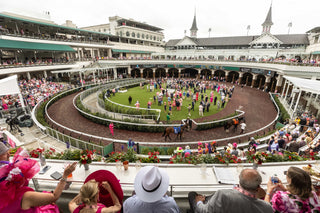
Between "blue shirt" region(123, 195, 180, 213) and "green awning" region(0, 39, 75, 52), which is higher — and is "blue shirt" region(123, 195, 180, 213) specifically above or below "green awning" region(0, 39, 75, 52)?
below

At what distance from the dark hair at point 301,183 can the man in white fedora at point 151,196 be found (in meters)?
1.75

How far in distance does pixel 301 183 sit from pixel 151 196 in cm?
212

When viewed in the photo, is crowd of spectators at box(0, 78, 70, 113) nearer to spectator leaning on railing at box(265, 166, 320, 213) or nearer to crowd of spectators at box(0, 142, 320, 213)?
crowd of spectators at box(0, 142, 320, 213)

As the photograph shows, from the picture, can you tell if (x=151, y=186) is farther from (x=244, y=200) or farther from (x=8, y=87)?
(x=8, y=87)

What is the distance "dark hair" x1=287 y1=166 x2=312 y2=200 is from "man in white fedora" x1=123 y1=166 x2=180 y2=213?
175 cm

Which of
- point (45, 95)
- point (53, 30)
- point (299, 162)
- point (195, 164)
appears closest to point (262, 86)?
point (299, 162)

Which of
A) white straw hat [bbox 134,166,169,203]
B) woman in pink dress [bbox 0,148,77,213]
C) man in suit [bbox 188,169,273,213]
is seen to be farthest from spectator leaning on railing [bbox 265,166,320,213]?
woman in pink dress [bbox 0,148,77,213]

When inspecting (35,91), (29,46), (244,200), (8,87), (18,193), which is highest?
(29,46)

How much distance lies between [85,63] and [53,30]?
10.0m

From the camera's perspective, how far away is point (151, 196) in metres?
2.02

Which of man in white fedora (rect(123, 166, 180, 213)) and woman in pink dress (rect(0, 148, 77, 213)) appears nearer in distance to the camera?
woman in pink dress (rect(0, 148, 77, 213))

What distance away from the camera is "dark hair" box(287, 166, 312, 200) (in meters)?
2.09

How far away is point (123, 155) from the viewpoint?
489 cm

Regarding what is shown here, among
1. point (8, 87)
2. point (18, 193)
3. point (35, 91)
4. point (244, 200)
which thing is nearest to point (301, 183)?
point (244, 200)
